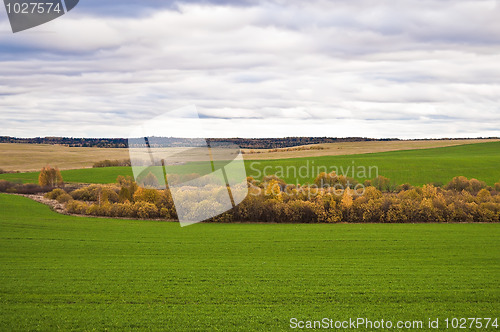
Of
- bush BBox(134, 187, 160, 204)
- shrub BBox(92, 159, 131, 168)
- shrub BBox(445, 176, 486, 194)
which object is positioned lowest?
shrub BBox(445, 176, 486, 194)

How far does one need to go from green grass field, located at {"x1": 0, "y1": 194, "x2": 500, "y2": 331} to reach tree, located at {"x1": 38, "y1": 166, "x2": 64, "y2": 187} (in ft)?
125

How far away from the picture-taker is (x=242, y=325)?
1362 cm

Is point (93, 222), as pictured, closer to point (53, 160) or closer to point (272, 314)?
point (272, 314)

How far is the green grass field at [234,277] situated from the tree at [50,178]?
38242mm

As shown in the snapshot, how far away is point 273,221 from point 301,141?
106m

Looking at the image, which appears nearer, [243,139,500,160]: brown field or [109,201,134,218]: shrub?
[109,201,134,218]: shrub

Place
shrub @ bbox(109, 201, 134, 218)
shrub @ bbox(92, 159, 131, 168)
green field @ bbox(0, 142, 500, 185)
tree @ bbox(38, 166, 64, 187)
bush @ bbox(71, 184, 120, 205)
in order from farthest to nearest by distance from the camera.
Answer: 1. shrub @ bbox(92, 159, 131, 168)
2. tree @ bbox(38, 166, 64, 187)
3. green field @ bbox(0, 142, 500, 185)
4. bush @ bbox(71, 184, 120, 205)
5. shrub @ bbox(109, 201, 134, 218)

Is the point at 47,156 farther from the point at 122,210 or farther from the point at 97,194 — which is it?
the point at 122,210

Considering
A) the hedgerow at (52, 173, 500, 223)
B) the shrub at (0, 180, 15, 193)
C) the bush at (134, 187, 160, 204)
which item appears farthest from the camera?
the shrub at (0, 180, 15, 193)

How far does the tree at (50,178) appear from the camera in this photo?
69438 millimetres

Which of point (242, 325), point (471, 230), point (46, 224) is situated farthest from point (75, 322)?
point (471, 230)

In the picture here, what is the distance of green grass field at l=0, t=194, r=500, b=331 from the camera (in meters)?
14.4

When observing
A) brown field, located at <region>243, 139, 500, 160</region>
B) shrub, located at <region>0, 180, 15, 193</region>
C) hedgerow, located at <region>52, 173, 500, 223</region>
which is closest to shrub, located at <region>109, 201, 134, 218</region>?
hedgerow, located at <region>52, 173, 500, 223</region>

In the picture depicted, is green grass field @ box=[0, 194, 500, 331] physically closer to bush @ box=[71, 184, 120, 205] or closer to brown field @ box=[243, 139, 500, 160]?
bush @ box=[71, 184, 120, 205]
